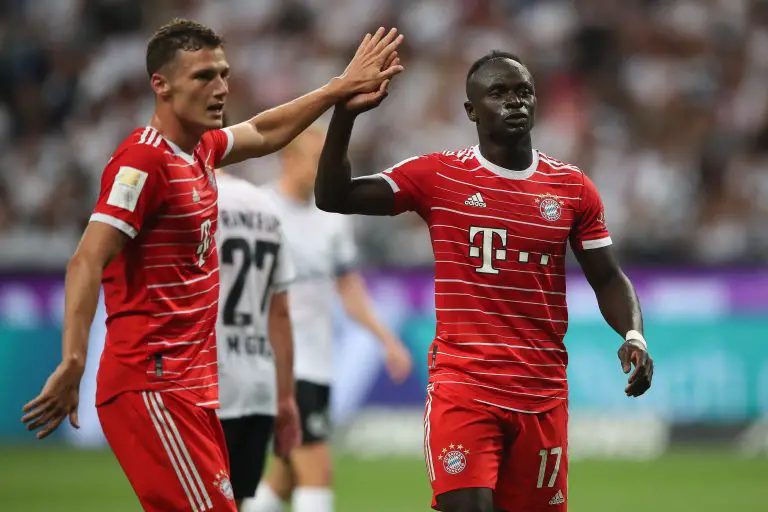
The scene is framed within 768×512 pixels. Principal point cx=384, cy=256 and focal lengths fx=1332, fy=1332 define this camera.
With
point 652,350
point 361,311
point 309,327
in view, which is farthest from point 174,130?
point 652,350

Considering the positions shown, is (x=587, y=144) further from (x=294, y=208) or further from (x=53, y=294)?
(x=294, y=208)

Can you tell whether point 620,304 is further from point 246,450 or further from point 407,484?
point 407,484

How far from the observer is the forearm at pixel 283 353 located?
672cm

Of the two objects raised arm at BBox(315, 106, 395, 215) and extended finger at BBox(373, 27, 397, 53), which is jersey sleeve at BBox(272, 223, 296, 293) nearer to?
raised arm at BBox(315, 106, 395, 215)

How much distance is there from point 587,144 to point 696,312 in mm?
3138

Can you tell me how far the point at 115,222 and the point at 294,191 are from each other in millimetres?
3719

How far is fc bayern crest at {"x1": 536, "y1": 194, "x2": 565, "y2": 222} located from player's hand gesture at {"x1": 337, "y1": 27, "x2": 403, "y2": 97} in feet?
2.67

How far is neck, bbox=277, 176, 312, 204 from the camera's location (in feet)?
27.5

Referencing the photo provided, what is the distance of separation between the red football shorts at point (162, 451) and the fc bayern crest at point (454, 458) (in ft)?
3.10

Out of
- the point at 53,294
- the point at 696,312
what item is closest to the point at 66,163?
the point at 53,294

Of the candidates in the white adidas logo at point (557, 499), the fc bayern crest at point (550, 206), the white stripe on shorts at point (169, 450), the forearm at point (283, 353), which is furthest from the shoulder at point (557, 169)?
the white stripe on shorts at point (169, 450)

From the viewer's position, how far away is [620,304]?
562 cm

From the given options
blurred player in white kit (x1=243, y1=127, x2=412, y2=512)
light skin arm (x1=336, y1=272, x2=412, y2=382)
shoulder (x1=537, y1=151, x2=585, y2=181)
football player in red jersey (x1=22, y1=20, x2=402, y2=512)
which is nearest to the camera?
football player in red jersey (x1=22, y1=20, x2=402, y2=512)

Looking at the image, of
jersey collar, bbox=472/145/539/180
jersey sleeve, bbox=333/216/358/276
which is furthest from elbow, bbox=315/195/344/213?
jersey sleeve, bbox=333/216/358/276
